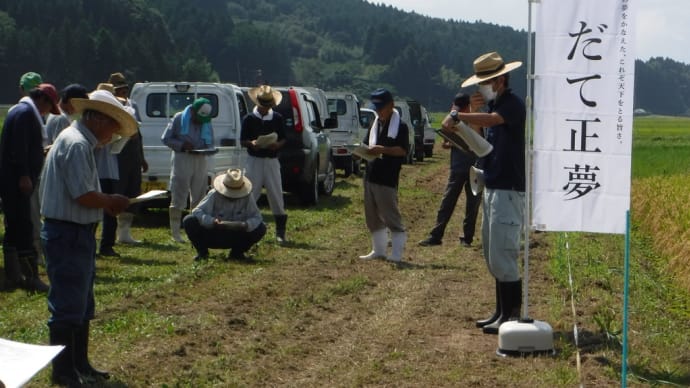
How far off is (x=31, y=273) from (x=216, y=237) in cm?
227

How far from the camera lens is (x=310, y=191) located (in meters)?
18.4

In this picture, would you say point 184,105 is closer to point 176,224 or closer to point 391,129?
point 176,224

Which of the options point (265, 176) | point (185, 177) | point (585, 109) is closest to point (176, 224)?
point (185, 177)


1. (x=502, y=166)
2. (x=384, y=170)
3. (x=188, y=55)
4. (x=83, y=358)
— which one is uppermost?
(x=188, y=55)

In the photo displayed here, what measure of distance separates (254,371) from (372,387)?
788 millimetres

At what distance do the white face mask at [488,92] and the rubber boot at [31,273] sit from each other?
166 inches

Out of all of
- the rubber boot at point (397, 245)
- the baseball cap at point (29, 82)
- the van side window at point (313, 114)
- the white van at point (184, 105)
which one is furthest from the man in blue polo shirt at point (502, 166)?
the van side window at point (313, 114)

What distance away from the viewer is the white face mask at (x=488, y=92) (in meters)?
8.08

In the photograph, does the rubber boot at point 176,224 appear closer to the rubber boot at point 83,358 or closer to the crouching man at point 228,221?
the crouching man at point 228,221

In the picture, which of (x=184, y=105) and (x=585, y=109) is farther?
(x=184, y=105)

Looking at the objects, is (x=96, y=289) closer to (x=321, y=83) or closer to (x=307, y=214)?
(x=307, y=214)

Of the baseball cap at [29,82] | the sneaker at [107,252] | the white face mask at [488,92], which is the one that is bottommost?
the sneaker at [107,252]

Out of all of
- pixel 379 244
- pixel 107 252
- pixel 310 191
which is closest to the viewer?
pixel 107 252

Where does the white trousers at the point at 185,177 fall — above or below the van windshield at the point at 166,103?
below
